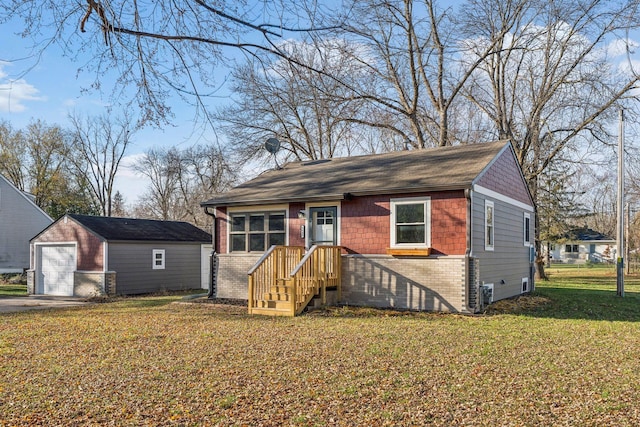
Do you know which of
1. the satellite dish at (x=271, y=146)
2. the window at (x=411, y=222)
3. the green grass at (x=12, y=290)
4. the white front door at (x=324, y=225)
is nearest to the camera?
the window at (x=411, y=222)

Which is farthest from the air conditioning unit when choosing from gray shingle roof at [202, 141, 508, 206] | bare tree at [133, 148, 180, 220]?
bare tree at [133, 148, 180, 220]

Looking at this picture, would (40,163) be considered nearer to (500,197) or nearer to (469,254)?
(500,197)

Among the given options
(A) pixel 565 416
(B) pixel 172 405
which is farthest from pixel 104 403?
(A) pixel 565 416

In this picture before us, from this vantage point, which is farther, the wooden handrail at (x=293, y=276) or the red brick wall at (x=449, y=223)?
the wooden handrail at (x=293, y=276)

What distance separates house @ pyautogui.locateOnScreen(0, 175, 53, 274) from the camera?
2608 centimetres

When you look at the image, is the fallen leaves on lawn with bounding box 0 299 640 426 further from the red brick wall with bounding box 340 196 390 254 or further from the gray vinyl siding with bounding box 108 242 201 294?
the gray vinyl siding with bounding box 108 242 201 294


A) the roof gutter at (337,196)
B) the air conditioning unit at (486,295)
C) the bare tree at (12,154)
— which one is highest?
the bare tree at (12,154)

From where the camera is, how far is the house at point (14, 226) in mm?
26078

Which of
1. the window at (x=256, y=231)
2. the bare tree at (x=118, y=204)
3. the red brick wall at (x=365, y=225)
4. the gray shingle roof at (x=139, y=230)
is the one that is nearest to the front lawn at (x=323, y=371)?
the red brick wall at (x=365, y=225)

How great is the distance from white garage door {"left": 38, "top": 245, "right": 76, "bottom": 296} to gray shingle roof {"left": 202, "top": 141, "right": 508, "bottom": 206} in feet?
24.1

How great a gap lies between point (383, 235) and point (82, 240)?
38.9 feet

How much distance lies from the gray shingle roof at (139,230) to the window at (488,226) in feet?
41.2

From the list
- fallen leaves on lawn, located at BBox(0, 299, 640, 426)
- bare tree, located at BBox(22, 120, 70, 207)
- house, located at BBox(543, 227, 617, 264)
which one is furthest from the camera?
house, located at BBox(543, 227, 617, 264)

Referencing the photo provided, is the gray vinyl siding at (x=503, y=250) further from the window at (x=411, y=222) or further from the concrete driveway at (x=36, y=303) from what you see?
the concrete driveway at (x=36, y=303)
